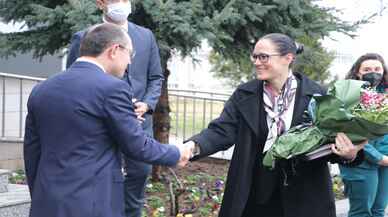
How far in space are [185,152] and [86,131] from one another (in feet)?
2.94

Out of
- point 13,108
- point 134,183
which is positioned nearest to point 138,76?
point 134,183

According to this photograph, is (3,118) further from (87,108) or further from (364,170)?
(87,108)

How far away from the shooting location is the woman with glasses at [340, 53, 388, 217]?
496cm

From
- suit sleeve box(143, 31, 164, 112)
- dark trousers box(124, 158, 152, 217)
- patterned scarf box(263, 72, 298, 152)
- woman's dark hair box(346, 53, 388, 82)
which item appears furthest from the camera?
woman's dark hair box(346, 53, 388, 82)

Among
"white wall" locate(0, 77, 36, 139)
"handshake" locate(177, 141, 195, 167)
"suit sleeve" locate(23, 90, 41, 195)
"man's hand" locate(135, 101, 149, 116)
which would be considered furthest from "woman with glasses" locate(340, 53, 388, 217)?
"white wall" locate(0, 77, 36, 139)

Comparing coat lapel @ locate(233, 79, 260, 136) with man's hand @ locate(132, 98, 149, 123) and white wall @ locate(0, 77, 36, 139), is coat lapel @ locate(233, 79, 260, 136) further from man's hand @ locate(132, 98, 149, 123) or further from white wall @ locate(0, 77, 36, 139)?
white wall @ locate(0, 77, 36, 139)

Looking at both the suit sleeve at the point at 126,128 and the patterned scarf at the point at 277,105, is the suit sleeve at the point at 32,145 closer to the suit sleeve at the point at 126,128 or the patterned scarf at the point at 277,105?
the suit sleeve at the point at 126,128

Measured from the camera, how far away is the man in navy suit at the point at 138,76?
434 centimetres

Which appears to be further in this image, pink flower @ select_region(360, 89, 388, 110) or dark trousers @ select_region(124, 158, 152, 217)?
dark trousers @ select_region(124, 158, 152, 217)

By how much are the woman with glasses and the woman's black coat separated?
3.39 ft

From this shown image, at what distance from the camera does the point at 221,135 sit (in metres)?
4.12

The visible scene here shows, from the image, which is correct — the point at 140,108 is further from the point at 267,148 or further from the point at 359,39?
the point at 359,39

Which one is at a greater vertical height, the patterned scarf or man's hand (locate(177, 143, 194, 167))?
the patterned scarf

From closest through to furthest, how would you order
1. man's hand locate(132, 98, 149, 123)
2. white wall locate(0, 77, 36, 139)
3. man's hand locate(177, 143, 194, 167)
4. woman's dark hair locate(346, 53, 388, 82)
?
man's hand locate(177, 143, 194, 167), man's hand locate(132, 98, 149, 123), woman's dark hair locate(346, 53, 388, 82), white wall locate(0, 77, 36, 139)
